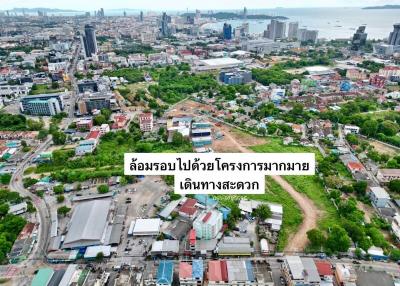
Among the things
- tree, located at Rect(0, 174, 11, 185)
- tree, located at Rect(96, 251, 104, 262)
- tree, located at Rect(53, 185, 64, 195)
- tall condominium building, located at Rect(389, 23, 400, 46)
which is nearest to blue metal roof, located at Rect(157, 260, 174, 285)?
tree, located at Rect(96, 251, 104, 262)

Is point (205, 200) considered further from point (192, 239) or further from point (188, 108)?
point (188, 108)

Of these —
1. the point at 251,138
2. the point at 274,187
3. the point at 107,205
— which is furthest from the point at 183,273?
the point at 251,138

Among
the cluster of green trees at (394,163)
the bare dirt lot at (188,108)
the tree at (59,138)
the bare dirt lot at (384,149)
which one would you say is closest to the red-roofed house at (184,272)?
the cluster of green trees at (394,163)

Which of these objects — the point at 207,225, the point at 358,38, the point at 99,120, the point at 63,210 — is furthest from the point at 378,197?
the point at 358,38

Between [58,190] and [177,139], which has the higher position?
[177,139]

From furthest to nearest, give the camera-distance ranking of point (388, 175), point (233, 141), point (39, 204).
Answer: point (233, 141) → point (388, 175) → point (39, 204)

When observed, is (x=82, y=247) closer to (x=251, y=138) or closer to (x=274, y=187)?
(x=274, y=187)

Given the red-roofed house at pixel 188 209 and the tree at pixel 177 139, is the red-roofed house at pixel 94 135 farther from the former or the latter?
the red-roofed house at pixel 188 209
